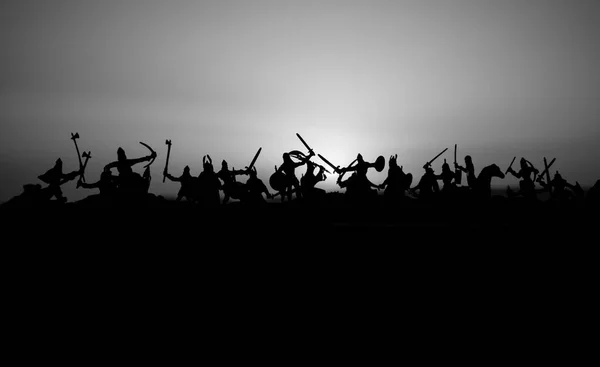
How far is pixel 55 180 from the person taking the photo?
12211mm

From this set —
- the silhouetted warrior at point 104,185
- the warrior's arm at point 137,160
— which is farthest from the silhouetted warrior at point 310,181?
the silhouetted warrior at point 104,185

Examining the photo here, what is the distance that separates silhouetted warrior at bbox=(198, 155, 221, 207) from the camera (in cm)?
1380

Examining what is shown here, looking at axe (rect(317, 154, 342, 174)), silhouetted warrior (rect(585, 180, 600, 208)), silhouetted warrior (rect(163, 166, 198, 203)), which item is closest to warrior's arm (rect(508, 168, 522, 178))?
silhouetted warrior (rect(585, 180, 600, 208))

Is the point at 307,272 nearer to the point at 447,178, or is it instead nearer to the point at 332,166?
the point at 332,166

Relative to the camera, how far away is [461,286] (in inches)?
290

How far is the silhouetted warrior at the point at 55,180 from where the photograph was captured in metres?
11.9

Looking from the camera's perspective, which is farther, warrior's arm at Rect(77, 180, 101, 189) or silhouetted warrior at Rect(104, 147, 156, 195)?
warrior's arm at Rect(77, 180, 101, 189)

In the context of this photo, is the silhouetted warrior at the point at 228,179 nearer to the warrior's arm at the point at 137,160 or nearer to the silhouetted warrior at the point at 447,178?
the warrior's arm at the point at 137,160

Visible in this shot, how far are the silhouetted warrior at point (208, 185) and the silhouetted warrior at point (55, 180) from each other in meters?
4.58

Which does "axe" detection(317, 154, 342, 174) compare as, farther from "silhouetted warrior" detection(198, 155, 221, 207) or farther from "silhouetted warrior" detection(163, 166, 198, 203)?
"silhouetted warrior" detection(163, 166, 198, 203)

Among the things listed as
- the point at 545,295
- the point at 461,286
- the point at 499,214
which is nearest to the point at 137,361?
the point at 461,286

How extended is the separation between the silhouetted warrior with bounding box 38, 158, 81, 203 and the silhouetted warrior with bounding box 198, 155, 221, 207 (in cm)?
458

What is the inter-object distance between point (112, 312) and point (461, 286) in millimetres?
7087

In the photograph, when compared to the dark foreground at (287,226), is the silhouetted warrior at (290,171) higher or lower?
higher
